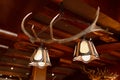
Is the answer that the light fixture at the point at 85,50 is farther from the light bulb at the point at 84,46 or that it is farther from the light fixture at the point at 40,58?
the light fixture at the point at 40,58

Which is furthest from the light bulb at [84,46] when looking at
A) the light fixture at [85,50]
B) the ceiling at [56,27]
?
the ceiling at [56,27]

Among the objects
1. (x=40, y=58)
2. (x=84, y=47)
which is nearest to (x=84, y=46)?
(x=84, y=47)

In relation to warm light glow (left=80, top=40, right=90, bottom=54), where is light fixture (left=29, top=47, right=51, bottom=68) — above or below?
below

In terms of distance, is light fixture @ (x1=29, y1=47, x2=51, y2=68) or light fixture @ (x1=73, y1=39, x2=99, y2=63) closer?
light fixture @ (x1=73, y1=39, x2=99, y2=63)

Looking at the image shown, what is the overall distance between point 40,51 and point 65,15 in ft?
3.06

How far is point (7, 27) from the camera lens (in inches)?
142

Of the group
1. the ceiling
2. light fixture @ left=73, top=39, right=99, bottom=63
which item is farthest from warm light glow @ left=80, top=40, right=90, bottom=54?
the ceiling

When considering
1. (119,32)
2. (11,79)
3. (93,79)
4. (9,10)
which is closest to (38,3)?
(9,10)

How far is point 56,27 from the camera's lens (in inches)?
172

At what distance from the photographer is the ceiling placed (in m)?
3.00

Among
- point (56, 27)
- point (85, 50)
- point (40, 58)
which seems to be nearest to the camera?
point (85, 50)

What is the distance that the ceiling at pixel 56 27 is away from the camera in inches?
118

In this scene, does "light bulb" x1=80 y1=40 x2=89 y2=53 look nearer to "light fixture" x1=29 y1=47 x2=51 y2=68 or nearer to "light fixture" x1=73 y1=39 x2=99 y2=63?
"light fixture" x1=73 y1=39 x2=99 y2=63

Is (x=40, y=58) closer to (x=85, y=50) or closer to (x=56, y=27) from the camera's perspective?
(x=85, y=50)
